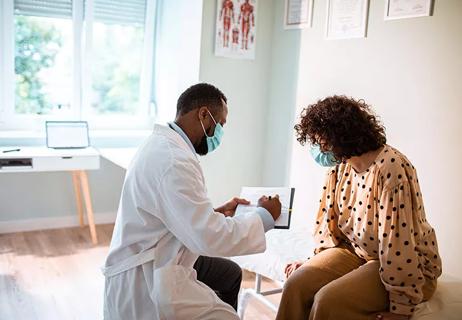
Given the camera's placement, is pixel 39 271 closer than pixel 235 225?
No

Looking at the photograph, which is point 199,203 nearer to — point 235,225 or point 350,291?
point 235,225

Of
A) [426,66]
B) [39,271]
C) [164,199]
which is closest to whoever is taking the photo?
[164,199]

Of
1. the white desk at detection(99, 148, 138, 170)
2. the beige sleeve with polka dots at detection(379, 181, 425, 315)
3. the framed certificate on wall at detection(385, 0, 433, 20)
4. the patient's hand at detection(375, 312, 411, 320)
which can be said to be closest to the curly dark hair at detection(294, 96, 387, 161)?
the beige sleeve with polka dots at detection(379, 181, 425, 315)

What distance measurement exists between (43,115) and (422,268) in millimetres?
3179

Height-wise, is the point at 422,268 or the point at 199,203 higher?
the point at 199,203

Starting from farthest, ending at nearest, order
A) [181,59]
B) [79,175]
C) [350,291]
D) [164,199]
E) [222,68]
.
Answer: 1. [79,175]
2. [181,59]
3. [222,68]
4. [350,291]
5. [164,199]

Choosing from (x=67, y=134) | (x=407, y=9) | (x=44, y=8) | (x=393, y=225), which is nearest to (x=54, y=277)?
(x=67, y=134)

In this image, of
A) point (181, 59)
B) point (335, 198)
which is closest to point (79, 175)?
point (181, 59)

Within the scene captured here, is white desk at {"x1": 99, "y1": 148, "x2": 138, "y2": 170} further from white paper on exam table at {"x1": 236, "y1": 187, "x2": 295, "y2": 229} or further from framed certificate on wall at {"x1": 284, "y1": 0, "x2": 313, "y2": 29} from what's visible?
white paper on exam table at {"x1": 236, "y1": 187, "x2": 295, "y2": 229}

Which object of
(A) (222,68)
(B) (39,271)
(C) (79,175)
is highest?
(A) (222,68)

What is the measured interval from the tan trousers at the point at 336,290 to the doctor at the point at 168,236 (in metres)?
0.26

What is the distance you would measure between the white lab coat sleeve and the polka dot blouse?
48cm

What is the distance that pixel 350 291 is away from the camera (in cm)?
169

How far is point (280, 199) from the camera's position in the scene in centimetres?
192
